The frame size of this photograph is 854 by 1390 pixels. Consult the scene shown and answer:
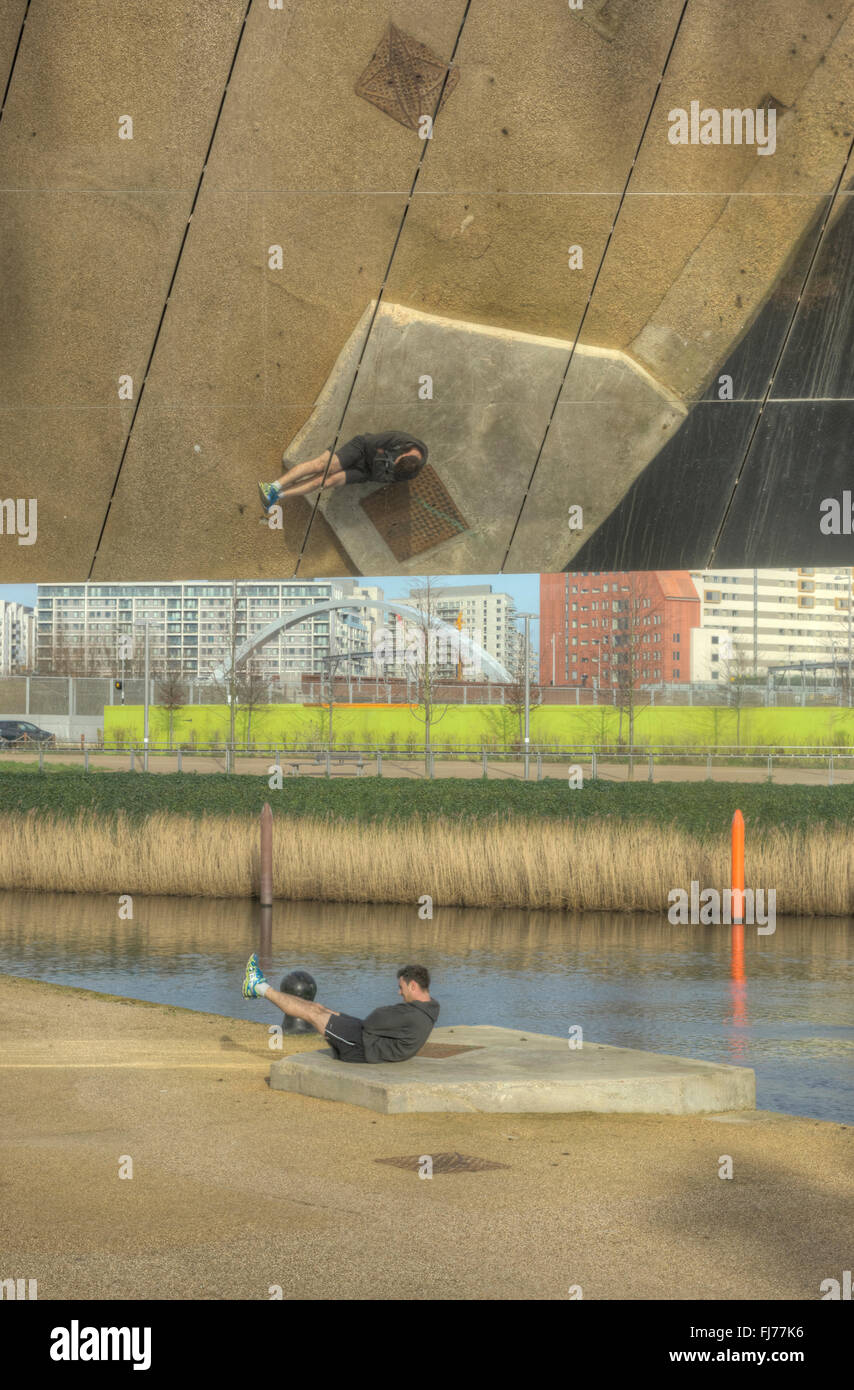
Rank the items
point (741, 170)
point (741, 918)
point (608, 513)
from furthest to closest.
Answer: point (741, 918), point (608, 513), point (741, 170)

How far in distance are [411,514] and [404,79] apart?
2695mm

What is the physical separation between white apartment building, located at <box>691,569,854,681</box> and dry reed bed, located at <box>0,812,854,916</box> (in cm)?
4843

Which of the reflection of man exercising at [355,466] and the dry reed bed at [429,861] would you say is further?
the dry reed bed at [429,861]

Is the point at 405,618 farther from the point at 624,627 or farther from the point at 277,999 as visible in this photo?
the point at 277,999

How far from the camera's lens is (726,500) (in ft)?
31.1

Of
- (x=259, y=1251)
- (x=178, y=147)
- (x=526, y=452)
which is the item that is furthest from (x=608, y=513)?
(x=259, y=1251)

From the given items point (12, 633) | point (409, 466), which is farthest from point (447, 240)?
point (12, 633)

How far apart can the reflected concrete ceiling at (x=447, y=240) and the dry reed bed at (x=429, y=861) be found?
39.4ft

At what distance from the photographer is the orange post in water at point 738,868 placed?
19.7 m

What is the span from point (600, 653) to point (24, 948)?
5838 cm

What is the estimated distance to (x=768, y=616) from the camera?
111875mm

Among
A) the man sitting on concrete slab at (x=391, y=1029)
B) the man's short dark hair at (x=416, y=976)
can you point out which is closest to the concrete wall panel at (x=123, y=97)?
the man's short dark hair at (x=416, y=976)

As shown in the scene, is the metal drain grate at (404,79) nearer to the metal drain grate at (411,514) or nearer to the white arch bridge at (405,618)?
the metal drain grate at (411,514)

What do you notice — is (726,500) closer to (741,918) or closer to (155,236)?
(155,236)
